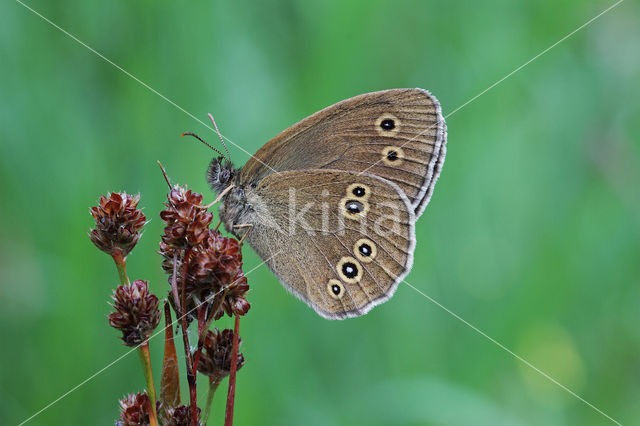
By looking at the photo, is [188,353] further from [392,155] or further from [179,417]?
[392,155]

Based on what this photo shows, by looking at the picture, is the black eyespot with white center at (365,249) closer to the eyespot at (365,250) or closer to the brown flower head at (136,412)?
the eyespot at (365,250)

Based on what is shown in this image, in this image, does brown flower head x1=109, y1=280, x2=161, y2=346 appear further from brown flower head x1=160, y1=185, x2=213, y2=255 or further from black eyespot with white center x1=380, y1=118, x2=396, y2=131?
black eyespot with white center x1=380, y1=118, x2=396, y2=131

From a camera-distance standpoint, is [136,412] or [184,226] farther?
[184,226]

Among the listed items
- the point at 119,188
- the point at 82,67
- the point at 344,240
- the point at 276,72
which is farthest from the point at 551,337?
the point at 82,67

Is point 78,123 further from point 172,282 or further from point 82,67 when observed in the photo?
point 172,282

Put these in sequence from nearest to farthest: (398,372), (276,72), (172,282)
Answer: (172,282) → (398,372) → (276,72)

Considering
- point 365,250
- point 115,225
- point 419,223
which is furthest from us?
point 419,223

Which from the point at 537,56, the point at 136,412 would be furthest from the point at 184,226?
the point at 537,56

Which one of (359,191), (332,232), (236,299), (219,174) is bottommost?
(236,299)
